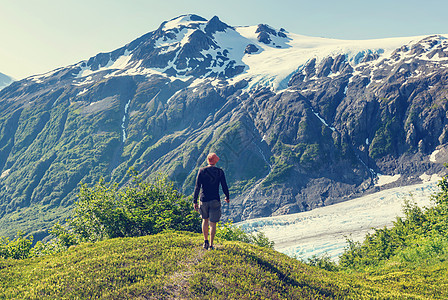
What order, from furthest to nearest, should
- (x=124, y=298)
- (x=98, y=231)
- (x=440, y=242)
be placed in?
(x=98, y=231) < (x=440, y=242) < (x=124, y=298)

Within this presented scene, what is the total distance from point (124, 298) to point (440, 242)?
18805 millimetres

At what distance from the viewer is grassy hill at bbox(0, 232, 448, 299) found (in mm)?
10648

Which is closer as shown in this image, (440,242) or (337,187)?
(440,242)

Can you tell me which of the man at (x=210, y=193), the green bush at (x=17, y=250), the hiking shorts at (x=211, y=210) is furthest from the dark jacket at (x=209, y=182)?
the green bush at (x=17, y=250)

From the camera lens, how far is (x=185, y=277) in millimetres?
11438

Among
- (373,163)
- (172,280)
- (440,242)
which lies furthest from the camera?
(373,163)

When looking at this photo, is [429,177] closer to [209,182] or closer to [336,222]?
[336,222]

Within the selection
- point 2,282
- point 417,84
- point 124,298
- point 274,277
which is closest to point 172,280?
point 124,298

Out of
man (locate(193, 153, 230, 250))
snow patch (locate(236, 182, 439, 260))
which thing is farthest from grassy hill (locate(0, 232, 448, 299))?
snow patch (locate(236, 182, 439, 260))

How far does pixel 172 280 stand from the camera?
1120 cm

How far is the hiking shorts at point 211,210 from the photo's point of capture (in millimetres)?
13641

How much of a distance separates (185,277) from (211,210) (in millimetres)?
3166

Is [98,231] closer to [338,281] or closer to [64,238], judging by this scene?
[64,238]

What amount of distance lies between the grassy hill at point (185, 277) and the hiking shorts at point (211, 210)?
1499mm
